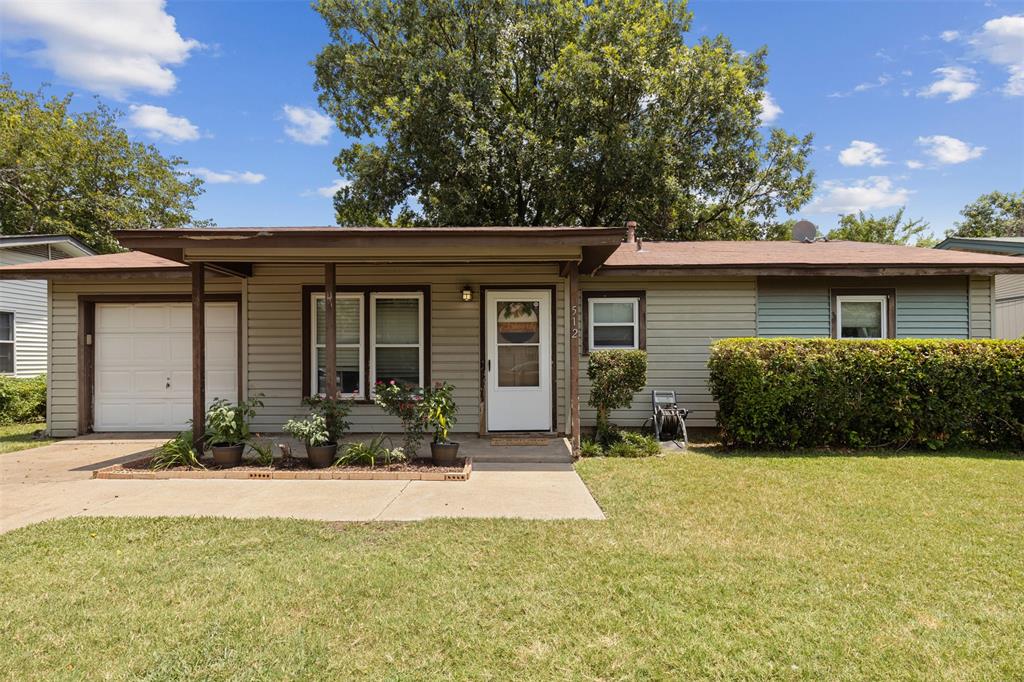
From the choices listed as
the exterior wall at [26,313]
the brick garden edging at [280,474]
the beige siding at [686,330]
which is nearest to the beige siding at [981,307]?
the beige siding at [686,330]

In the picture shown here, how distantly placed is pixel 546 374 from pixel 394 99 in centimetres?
1033

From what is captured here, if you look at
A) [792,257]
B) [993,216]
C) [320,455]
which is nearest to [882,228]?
[993,216]

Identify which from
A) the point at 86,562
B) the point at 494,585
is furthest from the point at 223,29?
the point at 494,585

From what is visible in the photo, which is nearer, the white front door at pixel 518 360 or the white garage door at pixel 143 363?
the white front door at pixel 518 360

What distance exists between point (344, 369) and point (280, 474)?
2.47 meters

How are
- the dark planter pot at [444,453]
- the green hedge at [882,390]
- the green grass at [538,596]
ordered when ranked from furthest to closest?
1. the green hedge at [882,390]
2. the dark planter pot at [444,453]
3. the green grass at [538,596]

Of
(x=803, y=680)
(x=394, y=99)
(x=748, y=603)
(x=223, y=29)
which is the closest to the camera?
(x=803, y=680)

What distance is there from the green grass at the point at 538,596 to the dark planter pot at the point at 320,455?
172 centimetres

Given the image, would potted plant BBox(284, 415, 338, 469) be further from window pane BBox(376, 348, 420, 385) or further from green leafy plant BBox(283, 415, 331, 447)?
window pane BBox(376, 348, 420, 385)

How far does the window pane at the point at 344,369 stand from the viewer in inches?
310

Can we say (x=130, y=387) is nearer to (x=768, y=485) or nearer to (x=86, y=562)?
(x=86, y=562)

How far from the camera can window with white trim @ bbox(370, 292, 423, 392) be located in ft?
25.9

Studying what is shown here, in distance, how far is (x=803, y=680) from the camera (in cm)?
213

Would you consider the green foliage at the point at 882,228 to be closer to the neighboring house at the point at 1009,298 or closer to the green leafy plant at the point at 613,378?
the neighboring house at the point at 1009,298
